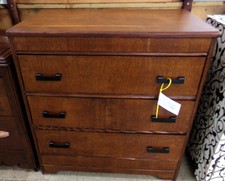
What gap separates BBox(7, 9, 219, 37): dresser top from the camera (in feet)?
2.61

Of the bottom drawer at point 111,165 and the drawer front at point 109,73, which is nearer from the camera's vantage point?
the drawer front at point 109,73

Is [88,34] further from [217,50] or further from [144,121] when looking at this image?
[217,50]

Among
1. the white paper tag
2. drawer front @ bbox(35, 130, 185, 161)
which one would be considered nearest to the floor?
drawer front @ bbox(35, 130, 185, 161)

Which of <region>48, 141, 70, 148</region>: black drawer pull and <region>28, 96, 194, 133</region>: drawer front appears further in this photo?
<region>48, 141, 70, 148</region>: black drawer pull

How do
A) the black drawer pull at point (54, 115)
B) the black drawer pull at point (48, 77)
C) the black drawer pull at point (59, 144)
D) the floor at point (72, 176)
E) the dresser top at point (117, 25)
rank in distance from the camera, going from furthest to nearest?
1. the floor at point (72, 176)
2. the black drawer pull at point (59, 144)
3. the black drawer pull at point (54, 115)
4. the black drawer pull at point (48, 77)
5. the dresser top at point (117, 25)

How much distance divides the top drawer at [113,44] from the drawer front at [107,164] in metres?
0.66

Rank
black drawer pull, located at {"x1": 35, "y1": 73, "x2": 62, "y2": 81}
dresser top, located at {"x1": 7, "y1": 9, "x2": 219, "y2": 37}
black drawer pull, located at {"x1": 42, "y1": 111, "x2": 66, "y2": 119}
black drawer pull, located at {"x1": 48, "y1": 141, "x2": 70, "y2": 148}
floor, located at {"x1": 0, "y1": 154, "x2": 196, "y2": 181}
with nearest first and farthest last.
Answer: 1. dresser top, located at {"x1": 7, "y1": 9, "x2": 219, "y2": 37}
2. black drawer pull, located at {"x1": 35, "y1": 73, "x2": 62, "y2": 81}
3. black drawer pull, located at {"x1": 42, "y1": 111, "x2": 66, "y2": 119}
4. black drawer pull, located at {"x1": 48, "y1": 141, "x2": 70, "y2": 148}
5. floor, located at {"x1": 0, "y1": 154, "x2": 196, "y2": 181}

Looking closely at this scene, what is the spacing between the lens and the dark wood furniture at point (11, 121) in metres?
0.96

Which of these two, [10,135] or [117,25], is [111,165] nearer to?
[10,135]

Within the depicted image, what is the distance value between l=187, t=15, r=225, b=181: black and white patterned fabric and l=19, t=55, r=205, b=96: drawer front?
22cm

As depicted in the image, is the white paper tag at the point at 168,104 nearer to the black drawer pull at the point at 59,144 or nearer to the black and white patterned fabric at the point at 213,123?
the black and white patterned fabric at the point at 213,123

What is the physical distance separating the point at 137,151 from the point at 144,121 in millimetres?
215

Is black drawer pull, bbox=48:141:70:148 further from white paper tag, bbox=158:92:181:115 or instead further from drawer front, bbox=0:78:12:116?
white paper tag, bbox=158:92:181:115

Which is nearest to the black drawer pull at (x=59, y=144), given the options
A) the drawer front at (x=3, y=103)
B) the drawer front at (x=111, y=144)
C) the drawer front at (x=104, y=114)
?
the drawer front at (x=111, y=144)
